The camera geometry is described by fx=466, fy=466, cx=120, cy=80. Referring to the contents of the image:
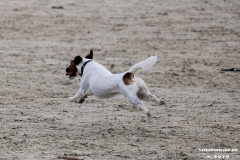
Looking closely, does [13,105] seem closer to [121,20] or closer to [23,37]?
[23,37]

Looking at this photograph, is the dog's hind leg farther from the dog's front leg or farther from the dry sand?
the dog's front leg

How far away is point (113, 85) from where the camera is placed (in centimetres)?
Result: 663

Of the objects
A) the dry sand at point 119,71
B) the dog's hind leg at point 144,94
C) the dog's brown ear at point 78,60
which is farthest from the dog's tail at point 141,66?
the dog's brown ear at point 78,60

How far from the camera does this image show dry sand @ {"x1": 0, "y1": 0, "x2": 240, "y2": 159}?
6.13 metres

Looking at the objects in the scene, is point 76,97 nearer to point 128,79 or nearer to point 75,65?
point 75,65

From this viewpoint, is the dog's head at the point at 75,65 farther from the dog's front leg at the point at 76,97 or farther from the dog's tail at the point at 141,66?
the dog's tail at the point at 141,66

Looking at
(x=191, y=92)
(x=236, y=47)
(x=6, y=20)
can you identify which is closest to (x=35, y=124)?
(x=191, y=92)

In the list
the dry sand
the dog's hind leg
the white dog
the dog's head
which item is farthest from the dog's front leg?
the dog's hind leg

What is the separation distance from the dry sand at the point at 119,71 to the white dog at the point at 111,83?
451mm

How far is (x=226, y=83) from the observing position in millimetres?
9539

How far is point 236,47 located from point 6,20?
7.10m

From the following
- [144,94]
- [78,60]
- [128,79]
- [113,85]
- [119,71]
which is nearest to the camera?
[128,79]

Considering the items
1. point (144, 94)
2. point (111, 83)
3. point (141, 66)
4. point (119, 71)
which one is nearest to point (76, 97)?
point (111, 83)

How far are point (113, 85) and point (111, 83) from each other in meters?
0.04
